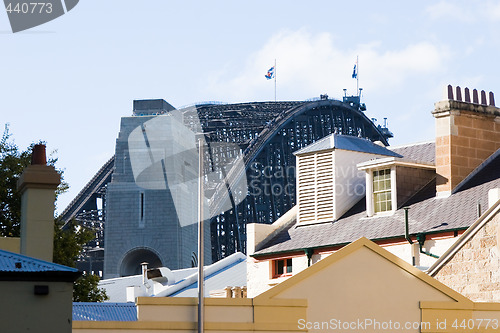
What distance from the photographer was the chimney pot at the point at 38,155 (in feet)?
73.0

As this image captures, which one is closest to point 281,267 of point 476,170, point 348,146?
point 348,146

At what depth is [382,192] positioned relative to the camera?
34.6 m

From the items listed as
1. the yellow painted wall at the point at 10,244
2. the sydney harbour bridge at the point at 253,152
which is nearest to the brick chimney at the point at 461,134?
the yellow painted wall at the point at 10,244

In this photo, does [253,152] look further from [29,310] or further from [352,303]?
[29,310]

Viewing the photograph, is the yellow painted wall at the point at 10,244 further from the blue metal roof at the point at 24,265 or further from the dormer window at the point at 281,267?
the dormer window at the point at 281,267

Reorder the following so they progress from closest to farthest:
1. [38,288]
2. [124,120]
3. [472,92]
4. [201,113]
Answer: [38,288], [472,92], [124,120], [201,113]

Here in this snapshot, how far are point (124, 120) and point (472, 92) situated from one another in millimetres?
60347

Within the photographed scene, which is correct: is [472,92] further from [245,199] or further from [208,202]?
[245,199]

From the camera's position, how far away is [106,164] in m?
116

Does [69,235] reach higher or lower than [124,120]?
lower

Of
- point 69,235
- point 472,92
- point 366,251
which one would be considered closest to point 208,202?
point 69,235

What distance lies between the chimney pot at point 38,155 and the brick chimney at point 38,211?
1.02 feet

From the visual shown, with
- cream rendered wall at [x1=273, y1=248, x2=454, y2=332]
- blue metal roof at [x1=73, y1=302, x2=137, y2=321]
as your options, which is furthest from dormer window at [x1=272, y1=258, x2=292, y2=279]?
cream rendered wall at [x1=273, y1=248, x2=454, y2=332]

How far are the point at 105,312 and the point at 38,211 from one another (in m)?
4.13
